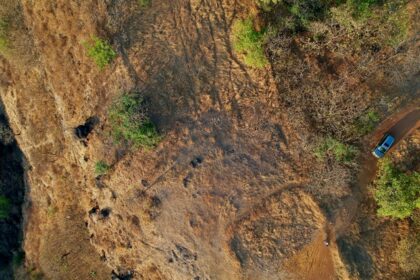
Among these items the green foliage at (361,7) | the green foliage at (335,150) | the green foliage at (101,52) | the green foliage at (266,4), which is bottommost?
the green foliage at (335,150)

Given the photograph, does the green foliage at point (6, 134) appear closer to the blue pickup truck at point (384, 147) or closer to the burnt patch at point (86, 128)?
the burnt patch at point (86, 128)

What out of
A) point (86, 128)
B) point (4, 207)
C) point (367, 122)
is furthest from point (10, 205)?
point (367, 122)

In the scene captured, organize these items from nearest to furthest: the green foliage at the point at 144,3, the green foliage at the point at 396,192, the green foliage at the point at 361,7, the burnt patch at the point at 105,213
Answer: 1. the green foliage at the point at 361,7
2. the green foliage at the point at 396,192
3. the green foliage at the point at 144,3
4. the burnt patch at the point at 105,213

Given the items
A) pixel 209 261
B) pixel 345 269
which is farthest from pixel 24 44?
pixel 345 269

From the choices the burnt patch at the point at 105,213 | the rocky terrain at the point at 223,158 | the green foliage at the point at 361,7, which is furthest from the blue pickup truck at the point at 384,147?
the burnt patch at the point at 105,213

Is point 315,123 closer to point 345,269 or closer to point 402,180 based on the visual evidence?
point 402,180

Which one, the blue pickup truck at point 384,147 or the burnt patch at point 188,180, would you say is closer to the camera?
the blue pickup truck at point 384,147

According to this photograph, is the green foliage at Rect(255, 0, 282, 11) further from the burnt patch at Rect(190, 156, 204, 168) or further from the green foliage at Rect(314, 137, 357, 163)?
the burnt patch at Rect(190, 156, 204, 168)
